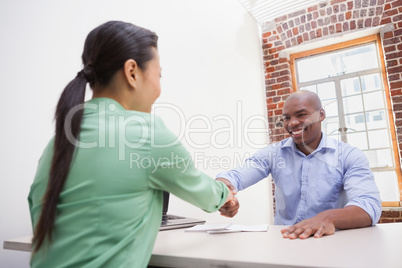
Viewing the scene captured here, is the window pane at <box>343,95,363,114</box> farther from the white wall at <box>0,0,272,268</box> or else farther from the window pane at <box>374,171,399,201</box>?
the white wall at <box>0,0,272,268</box>

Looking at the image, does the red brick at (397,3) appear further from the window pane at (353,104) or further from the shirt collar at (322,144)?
the shirt collar at (322,144)

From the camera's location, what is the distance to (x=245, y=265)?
0.76 meters

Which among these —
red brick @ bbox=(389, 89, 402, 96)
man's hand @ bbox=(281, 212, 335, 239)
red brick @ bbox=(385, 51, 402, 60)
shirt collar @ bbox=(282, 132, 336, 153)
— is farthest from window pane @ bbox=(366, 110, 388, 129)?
man's hand @ bbox=(281, 212, 335, 239)

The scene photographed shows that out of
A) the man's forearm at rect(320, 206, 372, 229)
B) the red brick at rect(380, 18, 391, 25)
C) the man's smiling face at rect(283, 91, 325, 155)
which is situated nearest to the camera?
the man's forearm at rect(320, 206, 372, 229)

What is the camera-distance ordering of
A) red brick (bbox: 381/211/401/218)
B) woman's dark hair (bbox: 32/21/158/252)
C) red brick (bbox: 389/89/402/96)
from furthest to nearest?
red brick (bbox: 389/89/402/96) < red brick (bbox: 381/211/401/218) < woman's dark hair (bbox: 32/21/158/252)

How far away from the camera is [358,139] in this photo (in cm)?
359

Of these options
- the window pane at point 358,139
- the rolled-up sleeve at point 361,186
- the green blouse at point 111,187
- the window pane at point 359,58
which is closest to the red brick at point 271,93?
the window pane at point 359,58

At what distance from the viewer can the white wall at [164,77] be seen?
1345mm

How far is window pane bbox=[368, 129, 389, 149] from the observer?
3.45 m

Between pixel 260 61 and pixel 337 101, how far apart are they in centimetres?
113

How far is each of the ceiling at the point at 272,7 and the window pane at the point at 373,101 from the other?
1311 mm

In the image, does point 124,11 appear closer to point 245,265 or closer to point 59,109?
point 59,109

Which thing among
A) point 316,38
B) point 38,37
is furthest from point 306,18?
point 38,37

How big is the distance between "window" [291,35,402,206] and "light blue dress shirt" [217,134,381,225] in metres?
2.01
